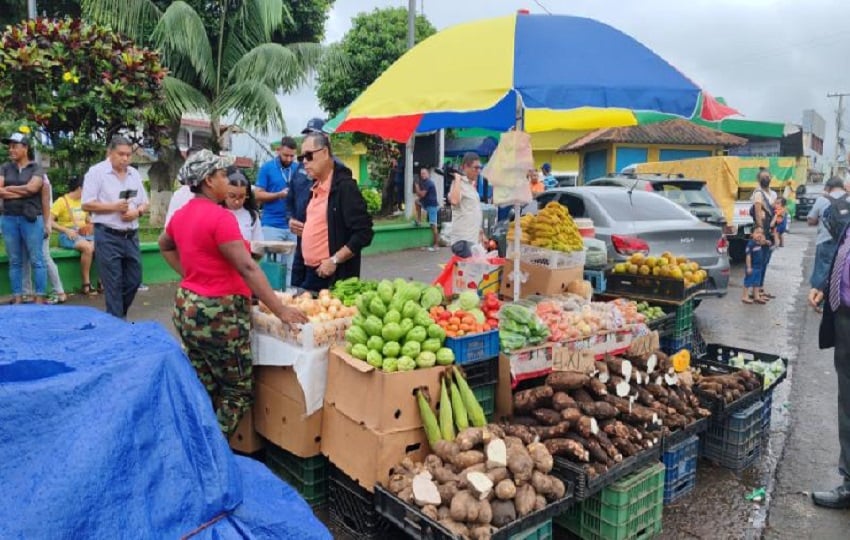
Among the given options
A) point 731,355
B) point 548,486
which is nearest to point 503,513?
point 548,486

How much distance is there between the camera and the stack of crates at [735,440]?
457cm

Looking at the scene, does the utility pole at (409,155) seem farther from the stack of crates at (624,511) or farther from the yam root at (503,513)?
the yam root at (503,513)

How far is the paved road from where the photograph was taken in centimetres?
399

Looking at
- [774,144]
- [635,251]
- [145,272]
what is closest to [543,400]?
[635,251]

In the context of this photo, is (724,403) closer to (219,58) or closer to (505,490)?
(505,490)

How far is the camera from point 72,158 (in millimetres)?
9828

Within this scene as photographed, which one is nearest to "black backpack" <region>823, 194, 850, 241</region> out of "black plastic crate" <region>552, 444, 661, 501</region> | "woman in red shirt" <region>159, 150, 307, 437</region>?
"black plastic crate" <region>552, 444, 661, 501</region>

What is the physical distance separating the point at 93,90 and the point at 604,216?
23.6 feet

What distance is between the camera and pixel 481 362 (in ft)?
12.9

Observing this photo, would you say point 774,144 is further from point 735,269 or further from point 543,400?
point 543,400

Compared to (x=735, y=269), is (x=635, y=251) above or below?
above

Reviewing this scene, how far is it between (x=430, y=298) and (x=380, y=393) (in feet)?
3.13

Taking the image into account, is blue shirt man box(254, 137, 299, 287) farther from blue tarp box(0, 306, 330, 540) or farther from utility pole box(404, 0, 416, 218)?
utility pole box(404, 0, 416, 218)

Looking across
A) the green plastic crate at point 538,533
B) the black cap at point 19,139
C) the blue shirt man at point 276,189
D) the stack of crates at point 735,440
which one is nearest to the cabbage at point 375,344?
the green plastic crate at point 538,533
